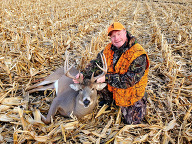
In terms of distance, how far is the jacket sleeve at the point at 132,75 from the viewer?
2.76 meters

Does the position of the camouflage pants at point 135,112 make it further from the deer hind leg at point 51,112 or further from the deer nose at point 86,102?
the deer hind leg at point 51,112

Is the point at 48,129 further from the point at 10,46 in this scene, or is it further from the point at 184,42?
the point at 184,42

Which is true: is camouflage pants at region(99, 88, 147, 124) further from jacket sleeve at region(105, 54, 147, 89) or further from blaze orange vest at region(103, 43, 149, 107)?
jacket sleeve at region(105, 54, 147, 89)

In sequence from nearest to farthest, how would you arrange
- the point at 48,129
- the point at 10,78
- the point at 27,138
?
1. the point at 27,138
2. the point at 48,129
3. the point at 10,78

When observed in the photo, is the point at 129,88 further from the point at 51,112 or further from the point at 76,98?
the point at 51,112

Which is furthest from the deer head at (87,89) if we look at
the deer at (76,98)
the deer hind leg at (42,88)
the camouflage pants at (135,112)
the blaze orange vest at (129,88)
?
the deer hind leg at (42,88)

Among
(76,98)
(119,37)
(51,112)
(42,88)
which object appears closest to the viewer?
(119,37)

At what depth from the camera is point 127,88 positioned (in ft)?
9.55

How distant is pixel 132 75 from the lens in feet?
9.05

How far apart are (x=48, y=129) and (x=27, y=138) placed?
0.43 meters

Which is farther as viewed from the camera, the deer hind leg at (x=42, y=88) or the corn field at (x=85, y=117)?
the deer hind leg at (x=42, y=88)

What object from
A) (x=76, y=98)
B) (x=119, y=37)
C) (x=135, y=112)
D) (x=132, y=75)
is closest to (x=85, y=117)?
(x=76, y=98)

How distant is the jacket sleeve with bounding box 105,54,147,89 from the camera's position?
276 centimetres

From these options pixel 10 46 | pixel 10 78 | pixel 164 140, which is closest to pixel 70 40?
pixel 10 46
